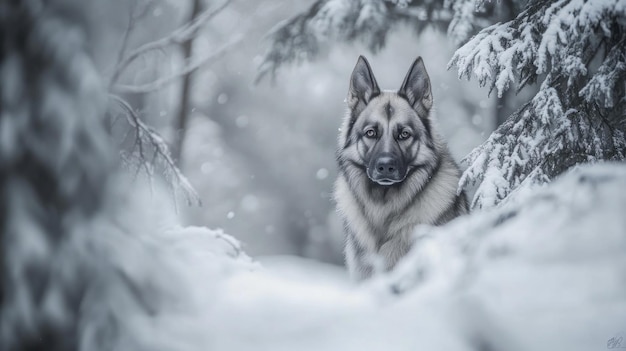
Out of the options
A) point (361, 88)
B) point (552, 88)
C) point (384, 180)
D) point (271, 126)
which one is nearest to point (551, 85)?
point (552, 88)

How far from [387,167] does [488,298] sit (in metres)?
2.48

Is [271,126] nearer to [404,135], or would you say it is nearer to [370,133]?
[370,133]

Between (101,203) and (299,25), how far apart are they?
253 inches

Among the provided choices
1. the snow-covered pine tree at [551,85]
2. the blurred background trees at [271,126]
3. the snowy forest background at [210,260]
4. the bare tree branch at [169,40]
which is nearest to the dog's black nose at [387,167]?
the snow-covered pine tree at [551,85]

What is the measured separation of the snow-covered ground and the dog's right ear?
9.63 ft

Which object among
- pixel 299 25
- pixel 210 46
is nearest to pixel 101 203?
pixel 299 25

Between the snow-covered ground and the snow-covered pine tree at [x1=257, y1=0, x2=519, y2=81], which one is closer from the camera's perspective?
the snow-covered ground

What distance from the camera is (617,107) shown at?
3.49 meters

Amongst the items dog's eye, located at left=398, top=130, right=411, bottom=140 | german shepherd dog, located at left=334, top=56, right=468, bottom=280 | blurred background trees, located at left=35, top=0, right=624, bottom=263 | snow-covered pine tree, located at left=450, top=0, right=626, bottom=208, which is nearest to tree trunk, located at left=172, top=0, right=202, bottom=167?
blurred background trees, located at left=35, top=0, right=624, bottom=263

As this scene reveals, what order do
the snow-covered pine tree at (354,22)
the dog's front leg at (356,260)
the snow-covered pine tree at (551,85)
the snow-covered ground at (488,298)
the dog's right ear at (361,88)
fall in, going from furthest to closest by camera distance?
the snow-covered pine tree at (354,22) → the dog's right ear at (361,88) → the dog's front leg at (356,260) → the snow-covered pine tree at (551,85) → the snow-covered ground at (488,298)

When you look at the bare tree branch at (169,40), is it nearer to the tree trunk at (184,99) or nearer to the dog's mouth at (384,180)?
the tree trunk at (184,99)

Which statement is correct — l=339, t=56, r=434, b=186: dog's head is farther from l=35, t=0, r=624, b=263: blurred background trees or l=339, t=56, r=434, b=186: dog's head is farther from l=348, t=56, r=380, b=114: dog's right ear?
l=35, t=0, r=624, b=263: blurred background trees

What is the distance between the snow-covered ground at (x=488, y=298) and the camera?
5.96 feet

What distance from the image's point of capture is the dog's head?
439 centimetres
